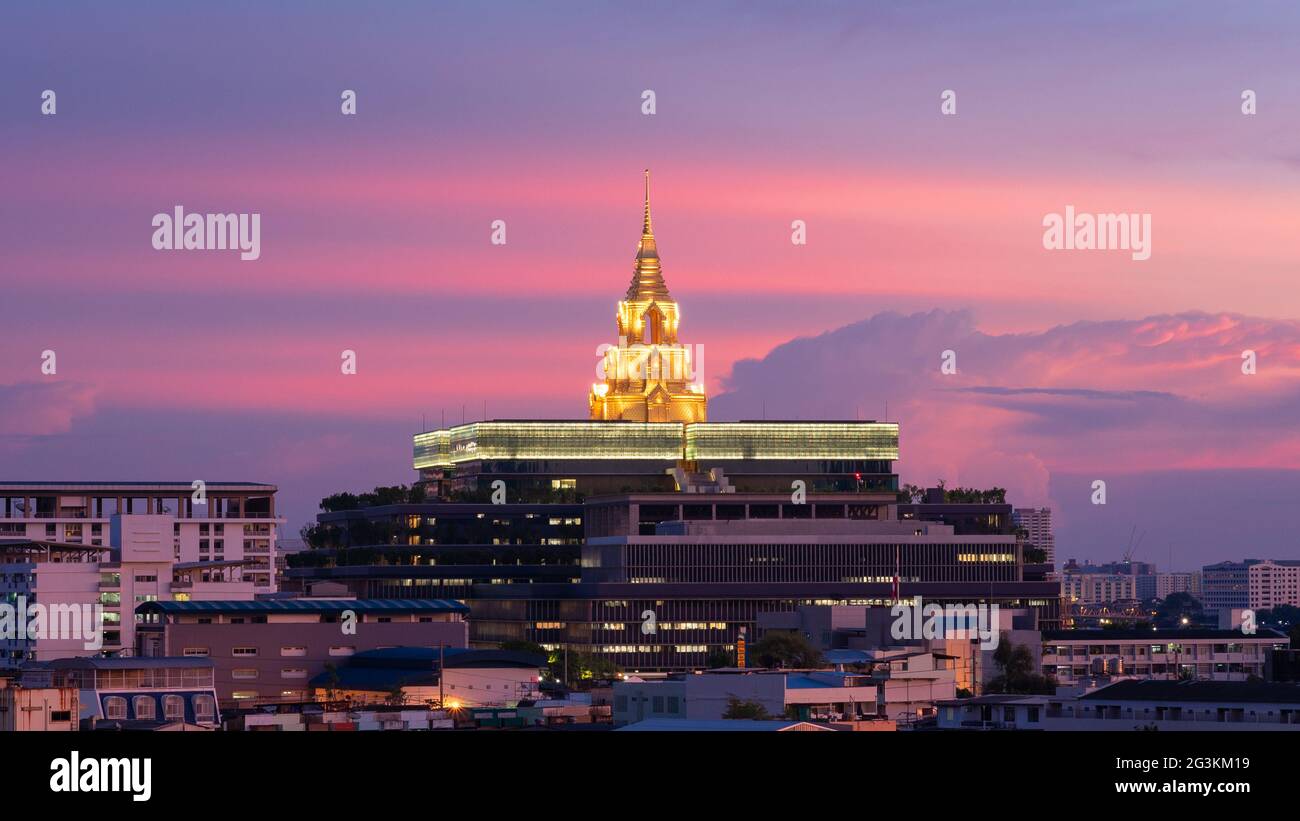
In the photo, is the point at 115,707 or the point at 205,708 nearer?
the point at 115,707

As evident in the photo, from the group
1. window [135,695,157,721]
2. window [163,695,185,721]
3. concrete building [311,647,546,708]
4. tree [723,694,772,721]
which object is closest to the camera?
tree [723,694,772,721]

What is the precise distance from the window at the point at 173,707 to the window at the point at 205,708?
0.92 metres

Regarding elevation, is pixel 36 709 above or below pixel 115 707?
above

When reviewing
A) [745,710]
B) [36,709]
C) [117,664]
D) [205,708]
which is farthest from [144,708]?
[36,709]

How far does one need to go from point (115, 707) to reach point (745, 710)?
38706 mm

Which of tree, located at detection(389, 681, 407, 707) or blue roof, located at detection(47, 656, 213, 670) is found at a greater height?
blue roof, located at detection(47, 656, 213, 670)

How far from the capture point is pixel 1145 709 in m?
Result: 143

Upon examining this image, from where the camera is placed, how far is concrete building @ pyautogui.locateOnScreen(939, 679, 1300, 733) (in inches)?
Answer: 5354

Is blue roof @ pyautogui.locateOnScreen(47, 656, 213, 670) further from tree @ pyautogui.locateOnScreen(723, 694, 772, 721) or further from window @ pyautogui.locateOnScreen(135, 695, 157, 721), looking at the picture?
tree @ pyautogui.locateOnScreen(723, 694, 772, 721)

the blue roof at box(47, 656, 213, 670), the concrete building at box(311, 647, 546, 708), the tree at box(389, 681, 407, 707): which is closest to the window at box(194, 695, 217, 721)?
the blue roof at box(47, 656, 213, 670)

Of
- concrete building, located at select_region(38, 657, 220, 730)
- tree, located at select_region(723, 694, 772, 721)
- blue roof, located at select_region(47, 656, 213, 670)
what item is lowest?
tree, located at select_region(723, 694, 772, 721)

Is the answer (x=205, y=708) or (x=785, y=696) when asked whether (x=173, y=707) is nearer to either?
(x=205, y=708)

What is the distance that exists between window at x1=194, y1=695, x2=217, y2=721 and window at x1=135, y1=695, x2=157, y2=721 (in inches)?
107
